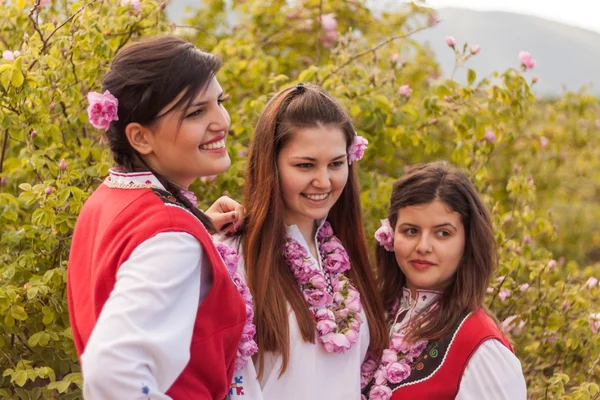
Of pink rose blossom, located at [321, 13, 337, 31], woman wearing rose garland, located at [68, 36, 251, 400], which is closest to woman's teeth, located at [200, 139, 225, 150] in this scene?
woman wearing rose garland, located at [68, 36, 251, 400]

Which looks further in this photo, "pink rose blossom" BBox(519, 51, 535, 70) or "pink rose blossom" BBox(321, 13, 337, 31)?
"pink rose blossom" BBox(321, 13, 337, 31)

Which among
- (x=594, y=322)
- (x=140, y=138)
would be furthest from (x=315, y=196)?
(x=594, y=322)

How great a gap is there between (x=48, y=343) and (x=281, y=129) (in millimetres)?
1165

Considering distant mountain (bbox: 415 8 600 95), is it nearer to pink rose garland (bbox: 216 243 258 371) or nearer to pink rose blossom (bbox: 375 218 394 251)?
pink rose blossom (bbox: 375 218 394 251)

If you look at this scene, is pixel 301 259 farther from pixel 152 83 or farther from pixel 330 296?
pixel 152 83

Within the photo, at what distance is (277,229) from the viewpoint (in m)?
2.28

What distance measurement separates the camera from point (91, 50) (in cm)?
293

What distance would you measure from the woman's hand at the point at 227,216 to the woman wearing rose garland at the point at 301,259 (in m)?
0.03

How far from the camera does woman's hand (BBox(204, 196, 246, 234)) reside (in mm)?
2293

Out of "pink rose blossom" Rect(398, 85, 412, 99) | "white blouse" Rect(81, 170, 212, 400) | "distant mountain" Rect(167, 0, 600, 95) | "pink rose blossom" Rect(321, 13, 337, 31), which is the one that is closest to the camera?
"white blouse" Rect(81, 170, 212, 400)

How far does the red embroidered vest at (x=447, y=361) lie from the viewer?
7.47 ft

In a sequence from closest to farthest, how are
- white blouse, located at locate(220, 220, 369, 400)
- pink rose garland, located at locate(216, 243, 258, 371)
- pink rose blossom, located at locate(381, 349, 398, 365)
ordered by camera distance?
pink rose garland, located at locate(216, 243, 258, 371) → white blouse, located at locate(220, 220, 369, 400) → pink rose blossom, located at locate(381, 349, 398, 365)

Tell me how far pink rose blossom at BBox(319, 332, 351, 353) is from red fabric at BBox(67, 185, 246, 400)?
499 mm

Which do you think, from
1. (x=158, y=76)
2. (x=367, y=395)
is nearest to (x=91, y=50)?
(x=158, y=76)
